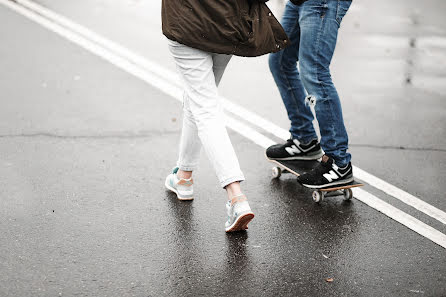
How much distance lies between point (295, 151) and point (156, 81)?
2.75m

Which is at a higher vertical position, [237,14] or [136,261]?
[237,14]

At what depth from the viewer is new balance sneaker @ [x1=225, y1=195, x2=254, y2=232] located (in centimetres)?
447

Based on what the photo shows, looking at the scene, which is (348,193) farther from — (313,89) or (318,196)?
(313,89)

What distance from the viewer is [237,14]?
13.7 feet

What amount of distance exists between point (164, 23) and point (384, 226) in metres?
1.99

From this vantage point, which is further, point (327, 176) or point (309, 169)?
point (309, 169)

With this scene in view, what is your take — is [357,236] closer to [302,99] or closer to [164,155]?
[302,99]

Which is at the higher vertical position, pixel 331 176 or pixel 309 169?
pixel 331 176

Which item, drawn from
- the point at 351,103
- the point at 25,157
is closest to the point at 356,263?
the point at 25,157

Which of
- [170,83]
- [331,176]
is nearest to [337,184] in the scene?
[331,176]

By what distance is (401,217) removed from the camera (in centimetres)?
497

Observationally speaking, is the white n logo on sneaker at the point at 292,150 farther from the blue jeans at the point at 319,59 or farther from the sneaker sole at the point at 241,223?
the sneaker sole at the point at 241,223

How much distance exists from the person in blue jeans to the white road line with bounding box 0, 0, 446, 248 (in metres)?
0.36

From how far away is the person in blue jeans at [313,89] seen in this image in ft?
16.1
